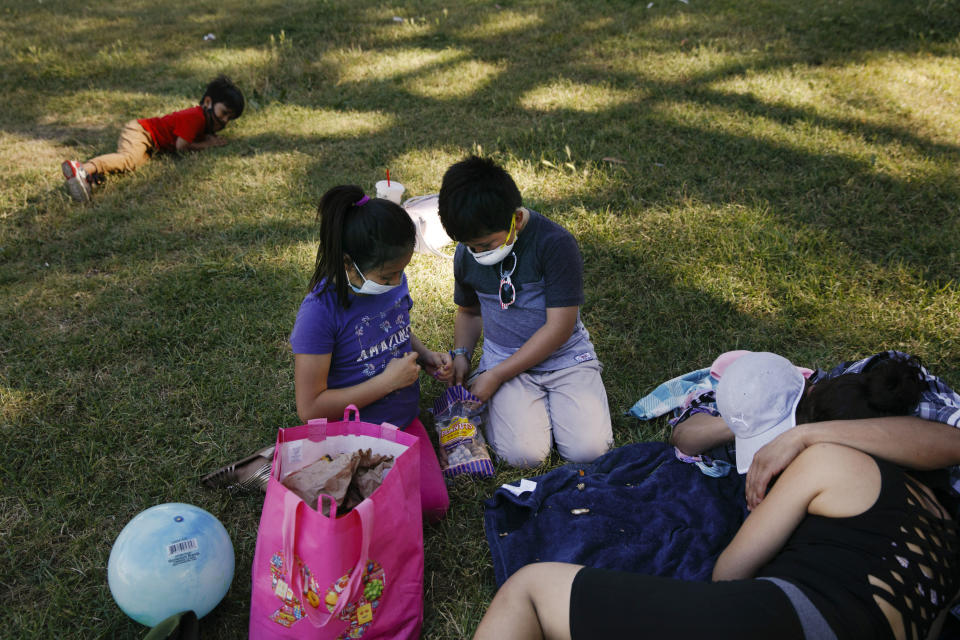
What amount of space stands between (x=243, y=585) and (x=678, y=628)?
1.36 metres

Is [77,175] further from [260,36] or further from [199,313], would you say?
[260,36]

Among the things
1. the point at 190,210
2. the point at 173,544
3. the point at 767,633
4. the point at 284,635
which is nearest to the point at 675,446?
the point at 767,633

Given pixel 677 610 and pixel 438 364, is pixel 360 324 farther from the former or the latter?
pixel 677 610

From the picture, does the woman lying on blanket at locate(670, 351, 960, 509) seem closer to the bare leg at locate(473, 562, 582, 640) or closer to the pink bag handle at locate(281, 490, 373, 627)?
the bare leg at locate(473, 562, 582, 640)

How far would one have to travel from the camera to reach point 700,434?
235cm

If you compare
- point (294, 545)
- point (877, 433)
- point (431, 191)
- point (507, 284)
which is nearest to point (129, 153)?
point (431, 191)

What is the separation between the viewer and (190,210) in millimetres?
4215

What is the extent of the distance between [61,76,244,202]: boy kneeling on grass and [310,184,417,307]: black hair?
10.7 ft

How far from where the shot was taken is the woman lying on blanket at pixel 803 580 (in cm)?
138

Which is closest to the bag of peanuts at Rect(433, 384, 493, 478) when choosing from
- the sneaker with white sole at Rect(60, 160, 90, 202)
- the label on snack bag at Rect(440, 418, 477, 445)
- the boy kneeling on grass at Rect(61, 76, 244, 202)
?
the label on snack bag at Rect(440, 418, 477, 445)

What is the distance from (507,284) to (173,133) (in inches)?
148

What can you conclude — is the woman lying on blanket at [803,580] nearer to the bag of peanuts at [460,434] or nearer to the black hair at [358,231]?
the bag of peanuts at [460,434]

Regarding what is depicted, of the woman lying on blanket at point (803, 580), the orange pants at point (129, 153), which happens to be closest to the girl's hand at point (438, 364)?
the woman lying on blanket at point (803, 580)

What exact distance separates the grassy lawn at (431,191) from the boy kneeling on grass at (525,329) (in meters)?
0.19
